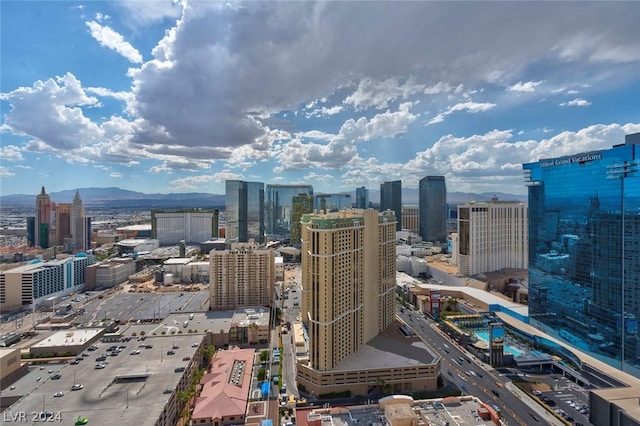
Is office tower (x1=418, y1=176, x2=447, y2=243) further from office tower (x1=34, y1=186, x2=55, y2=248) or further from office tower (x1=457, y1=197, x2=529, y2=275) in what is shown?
office tower (x1=34, y1=186, x2=55, y2=248)

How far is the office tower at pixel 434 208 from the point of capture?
83.9 meters

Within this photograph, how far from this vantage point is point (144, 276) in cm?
5462

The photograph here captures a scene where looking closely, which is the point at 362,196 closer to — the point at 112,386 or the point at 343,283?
the point at 343,283

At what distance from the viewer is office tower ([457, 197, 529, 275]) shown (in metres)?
45.5

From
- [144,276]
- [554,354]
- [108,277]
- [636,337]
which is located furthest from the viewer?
[144,276]

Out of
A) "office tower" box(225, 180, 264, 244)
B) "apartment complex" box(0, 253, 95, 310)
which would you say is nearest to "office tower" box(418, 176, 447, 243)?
"office tower" box(225, 180, 264, 244)

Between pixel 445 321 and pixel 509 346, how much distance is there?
241 inches

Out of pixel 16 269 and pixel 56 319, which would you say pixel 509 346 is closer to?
pixel 56 319

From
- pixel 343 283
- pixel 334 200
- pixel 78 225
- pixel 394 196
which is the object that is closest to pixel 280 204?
pixel 334 200

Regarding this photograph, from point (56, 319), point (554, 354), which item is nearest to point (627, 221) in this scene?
point (554, 354)

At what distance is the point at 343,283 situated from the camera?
23.6 m

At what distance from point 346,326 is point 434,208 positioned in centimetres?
6675

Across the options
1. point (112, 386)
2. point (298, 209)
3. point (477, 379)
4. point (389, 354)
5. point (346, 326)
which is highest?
point (298, 209)

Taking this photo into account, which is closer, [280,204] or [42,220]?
[42,220]
